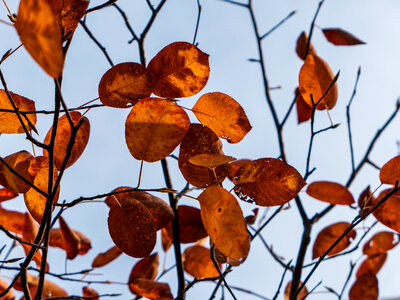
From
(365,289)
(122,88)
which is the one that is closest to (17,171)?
(122,88)

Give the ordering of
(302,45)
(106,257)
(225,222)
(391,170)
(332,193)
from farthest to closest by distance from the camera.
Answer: (302,45)
(106,257)
(332,193)
(391,170)
(225,222)

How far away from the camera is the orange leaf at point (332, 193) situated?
82 centimetres

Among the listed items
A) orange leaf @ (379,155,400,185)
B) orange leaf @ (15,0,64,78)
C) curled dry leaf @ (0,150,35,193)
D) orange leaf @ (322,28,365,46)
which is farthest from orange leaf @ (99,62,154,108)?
orange leaf @ (322,28,365,46)

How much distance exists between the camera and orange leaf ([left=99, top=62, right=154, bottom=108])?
546 millimetres

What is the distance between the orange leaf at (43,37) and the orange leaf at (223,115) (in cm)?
29

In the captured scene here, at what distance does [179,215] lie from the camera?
0.88 meters

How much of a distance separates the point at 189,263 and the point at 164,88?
50cm

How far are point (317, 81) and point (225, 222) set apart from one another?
0.48 metres

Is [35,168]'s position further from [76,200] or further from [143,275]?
[143,275]

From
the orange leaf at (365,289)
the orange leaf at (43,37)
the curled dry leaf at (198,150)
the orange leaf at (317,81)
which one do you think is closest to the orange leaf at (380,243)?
the orange leaf at (365,289)

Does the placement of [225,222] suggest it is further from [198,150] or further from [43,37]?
[43,37]

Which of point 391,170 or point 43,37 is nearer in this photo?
point 43,37

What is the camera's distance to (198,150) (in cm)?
56

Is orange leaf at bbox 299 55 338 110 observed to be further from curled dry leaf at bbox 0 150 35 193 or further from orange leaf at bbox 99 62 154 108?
curled dry leaf at bbox 0 150 35 193
